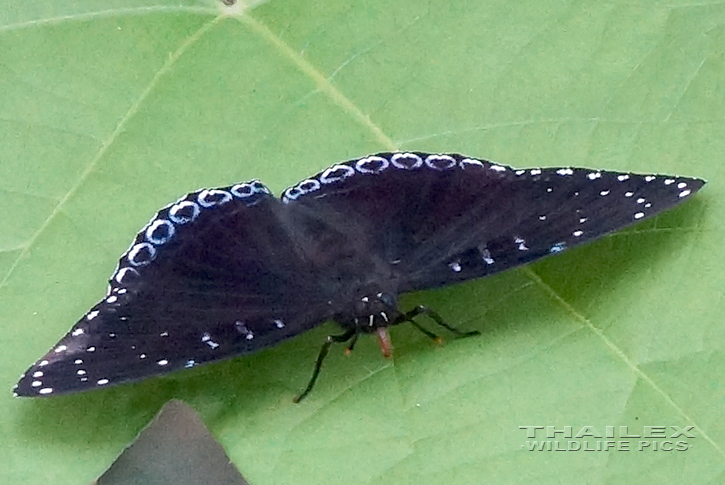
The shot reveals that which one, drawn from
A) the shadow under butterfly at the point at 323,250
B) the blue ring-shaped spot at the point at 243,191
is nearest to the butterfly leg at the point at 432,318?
the shadow under butterfly at the point at 323,250

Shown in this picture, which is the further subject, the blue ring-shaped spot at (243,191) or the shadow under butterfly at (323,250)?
the blue ring-shaped spot at (243,191)

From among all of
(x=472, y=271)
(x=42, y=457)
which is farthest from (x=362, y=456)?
(x=42, y=457)

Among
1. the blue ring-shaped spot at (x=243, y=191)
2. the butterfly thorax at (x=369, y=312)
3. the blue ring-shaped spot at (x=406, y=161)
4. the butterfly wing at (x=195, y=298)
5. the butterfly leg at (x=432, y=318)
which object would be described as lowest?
the butterfly leg at (x=432, y=318)

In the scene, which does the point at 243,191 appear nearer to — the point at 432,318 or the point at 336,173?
the point at 336,173

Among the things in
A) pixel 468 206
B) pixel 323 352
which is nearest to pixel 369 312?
pixel 323 352

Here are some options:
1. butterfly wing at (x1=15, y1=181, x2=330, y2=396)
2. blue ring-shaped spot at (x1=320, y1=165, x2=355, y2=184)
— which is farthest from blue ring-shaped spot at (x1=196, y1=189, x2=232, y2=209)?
blue ring-shaped spot at (x1=320, y1=165, x2=355, y2=184)

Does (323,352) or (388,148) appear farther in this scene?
(388,148)

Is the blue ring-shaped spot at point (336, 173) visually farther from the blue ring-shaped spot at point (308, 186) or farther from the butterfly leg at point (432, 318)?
the butterfly leg at point (432, 318)
